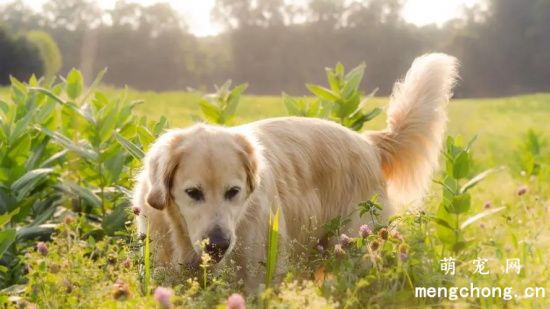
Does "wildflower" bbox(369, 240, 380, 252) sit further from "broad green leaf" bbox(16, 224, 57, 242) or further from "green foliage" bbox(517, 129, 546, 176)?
"green foliage" bbox(517, 129, 546, 176)

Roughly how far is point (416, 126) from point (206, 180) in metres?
2.13

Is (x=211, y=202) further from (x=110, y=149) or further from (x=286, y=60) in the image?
(x=286, y=60)

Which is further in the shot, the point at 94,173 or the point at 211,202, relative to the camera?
the point at 94,173

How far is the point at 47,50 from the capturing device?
93.6 ft

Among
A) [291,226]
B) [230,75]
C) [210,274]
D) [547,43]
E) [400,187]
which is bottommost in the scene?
[210,274]

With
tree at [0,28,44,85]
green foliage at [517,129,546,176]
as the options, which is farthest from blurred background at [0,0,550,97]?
green foliage at [517,129,546,176]

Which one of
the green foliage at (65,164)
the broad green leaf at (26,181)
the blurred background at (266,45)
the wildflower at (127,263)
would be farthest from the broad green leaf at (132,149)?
the blurred background at (266,45)

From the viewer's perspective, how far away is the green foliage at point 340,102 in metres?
5.86

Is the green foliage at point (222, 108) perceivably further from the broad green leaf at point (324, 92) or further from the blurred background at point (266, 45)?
the blurred background at point (266, 45)

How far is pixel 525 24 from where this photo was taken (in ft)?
109

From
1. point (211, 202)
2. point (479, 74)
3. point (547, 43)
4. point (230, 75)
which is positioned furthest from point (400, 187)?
point (547, 43)

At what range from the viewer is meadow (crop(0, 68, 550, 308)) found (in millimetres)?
3078

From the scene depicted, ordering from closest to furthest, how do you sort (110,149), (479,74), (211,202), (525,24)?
1. (211,202)
2. (110,149)
3. (479,74)
4. (525,24)

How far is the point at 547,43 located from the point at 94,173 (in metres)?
30.4
